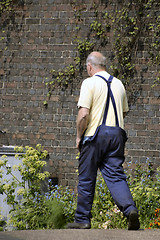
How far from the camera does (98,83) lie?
12.1ft

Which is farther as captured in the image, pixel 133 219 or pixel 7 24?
pixel 7 24

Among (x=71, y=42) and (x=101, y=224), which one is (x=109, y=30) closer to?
(x=71, y=42)

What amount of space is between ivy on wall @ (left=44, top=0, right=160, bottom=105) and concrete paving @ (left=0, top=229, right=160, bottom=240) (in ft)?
11.8

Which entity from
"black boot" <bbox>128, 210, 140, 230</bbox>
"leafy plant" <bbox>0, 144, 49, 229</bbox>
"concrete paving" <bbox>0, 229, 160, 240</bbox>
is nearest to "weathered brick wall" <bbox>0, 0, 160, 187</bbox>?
"leafy plant" <bbox>0, 144, 49, 229</bbox>

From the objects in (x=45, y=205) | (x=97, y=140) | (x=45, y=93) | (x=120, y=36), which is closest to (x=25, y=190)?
(x=45, y=205)

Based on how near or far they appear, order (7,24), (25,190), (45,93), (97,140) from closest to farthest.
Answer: (97,140)
(25,190)
(45,93)
(7,24)

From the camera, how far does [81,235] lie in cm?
308

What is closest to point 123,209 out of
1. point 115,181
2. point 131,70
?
point 115,181

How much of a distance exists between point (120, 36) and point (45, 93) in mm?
1452

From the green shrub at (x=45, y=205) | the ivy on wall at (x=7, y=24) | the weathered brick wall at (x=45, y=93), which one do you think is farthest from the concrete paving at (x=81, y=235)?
the ivy on wall at (x=7, y=24)

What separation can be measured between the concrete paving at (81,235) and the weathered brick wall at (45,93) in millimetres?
3310

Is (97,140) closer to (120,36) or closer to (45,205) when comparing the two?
(45,205)

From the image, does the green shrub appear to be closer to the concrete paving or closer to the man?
the man

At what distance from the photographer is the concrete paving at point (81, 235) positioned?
2971 millimetres
